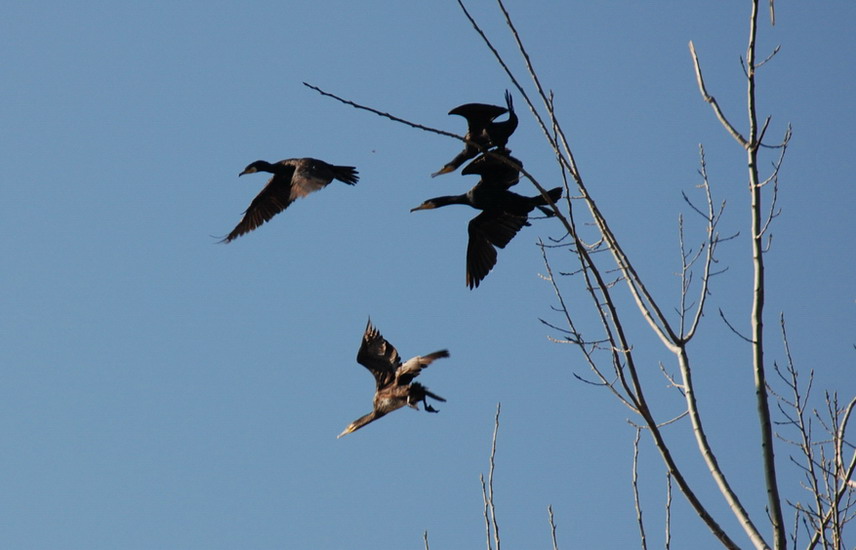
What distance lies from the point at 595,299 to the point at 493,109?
4.74 metres

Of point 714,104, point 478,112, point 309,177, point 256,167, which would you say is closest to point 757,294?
point 714,104

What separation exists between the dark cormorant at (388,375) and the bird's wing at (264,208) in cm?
298

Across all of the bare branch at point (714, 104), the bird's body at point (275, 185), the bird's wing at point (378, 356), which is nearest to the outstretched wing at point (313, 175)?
the bird's body at point (275, 185)

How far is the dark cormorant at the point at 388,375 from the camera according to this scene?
7605 millimetres

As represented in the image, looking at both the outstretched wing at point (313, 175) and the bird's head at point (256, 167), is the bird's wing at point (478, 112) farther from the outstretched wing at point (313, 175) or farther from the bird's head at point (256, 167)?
the bird's head at point (256, 167)

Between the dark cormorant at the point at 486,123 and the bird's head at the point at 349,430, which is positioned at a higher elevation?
the dark cormorant at the point at 486,123

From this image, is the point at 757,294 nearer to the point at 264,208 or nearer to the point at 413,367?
the point at 413,367

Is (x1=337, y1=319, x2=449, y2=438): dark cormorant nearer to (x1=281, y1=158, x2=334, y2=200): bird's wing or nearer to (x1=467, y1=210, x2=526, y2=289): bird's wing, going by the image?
(x1=281, y1=158, x2=334, y2=200): bird's wing

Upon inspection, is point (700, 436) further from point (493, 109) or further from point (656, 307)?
point (493, 109)

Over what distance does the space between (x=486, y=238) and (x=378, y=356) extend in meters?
2.35

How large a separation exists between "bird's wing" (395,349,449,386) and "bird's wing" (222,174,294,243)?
3.73 meters

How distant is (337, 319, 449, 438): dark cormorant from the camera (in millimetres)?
7605

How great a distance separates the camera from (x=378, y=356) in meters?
8.22

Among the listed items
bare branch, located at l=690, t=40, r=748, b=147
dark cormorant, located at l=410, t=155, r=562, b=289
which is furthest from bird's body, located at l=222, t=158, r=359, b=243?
bare branch, located at l=690, t=40, r=748, b=147
